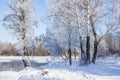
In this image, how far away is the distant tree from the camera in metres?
31.0

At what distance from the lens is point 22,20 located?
31.8 m

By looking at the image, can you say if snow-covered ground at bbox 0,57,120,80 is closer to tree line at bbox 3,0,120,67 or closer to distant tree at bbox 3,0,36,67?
tree line at bbox 3,0,120,67

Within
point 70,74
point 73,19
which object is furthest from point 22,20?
point 70,74

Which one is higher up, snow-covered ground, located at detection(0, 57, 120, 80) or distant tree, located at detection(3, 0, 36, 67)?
distant tree, located at detection(3, 0, 36, 67)

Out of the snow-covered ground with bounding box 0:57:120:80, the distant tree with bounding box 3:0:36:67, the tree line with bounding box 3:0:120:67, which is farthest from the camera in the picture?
the distant tree with bounding box 3:0:36:67

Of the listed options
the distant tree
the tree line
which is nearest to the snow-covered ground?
the tree line

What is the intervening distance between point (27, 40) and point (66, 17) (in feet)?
19.2

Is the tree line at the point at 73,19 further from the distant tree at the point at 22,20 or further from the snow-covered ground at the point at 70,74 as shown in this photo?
the snow-covered ground at the point at 70,74

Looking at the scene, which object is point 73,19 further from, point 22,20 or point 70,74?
point 70,74

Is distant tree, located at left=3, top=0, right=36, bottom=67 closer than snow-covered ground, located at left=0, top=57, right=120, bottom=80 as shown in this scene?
No

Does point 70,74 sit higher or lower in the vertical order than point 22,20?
lower

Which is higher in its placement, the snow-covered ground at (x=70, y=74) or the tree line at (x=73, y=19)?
the tree line at (x=73, y=19)

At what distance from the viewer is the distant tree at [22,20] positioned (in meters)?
31.0

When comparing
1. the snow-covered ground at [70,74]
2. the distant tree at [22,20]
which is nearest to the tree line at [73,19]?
the distant tree at [22,20]
